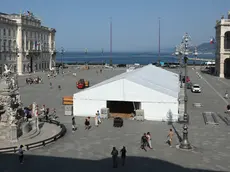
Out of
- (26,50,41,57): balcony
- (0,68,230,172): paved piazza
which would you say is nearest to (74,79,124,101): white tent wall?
(0,68,230,172): paved piazza

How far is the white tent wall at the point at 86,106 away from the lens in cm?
2828

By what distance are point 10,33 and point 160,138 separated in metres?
56.6

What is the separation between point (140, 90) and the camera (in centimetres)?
2767

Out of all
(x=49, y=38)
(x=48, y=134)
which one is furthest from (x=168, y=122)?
(x=49, y=38)

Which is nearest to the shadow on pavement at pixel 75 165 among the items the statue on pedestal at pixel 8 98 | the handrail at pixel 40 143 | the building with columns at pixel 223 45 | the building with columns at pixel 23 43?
the handrail at pixel 40 143

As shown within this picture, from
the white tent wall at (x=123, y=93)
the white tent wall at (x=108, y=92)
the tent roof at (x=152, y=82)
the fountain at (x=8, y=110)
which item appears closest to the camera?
the fountain at (x=8, y=110)

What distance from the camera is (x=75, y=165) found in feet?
55.4

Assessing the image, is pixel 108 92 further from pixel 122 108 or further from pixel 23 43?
pixel 23 43

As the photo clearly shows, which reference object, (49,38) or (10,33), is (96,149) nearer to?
(10,33)

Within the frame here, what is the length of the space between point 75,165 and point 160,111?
39.2ft

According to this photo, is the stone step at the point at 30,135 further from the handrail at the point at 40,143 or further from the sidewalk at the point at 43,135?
the handrail at the point at 40,143

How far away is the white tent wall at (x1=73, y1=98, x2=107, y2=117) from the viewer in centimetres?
2828

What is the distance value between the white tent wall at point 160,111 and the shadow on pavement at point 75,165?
375 inches

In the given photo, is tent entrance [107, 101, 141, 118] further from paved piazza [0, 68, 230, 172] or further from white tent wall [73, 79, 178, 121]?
paved piazza [0, 68, 230, 172]
